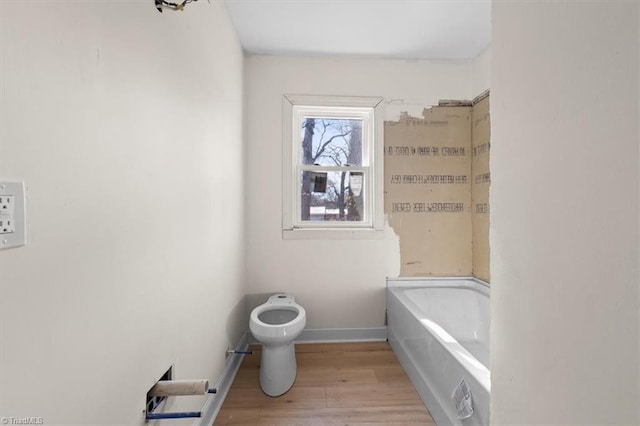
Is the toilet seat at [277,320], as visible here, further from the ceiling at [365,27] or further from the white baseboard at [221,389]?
the ceiling at [365,27]

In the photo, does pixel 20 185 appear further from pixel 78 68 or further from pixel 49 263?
pixel 78 68

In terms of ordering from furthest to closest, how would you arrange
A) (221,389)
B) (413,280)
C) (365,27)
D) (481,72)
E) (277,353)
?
(413,280) → (481,72) → (365,27) → (277,353) → (221,389)

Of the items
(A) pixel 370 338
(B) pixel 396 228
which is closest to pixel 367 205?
(B) pixel 396 228

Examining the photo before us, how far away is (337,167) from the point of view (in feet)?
8.18

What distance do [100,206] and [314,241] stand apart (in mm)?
1766

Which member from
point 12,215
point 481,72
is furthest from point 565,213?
point 481,72

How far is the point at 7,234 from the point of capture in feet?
1.65

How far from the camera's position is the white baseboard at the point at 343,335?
238cm

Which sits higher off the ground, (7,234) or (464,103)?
(464,103)

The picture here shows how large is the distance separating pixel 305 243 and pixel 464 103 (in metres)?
1.89

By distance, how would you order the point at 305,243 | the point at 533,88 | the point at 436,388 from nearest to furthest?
the point at 533,88 → the point at 436,388 → the point at 305,243

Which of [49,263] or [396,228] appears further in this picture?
[396,228]

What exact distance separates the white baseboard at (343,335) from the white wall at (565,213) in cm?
173

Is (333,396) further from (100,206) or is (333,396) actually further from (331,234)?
(100,206)
